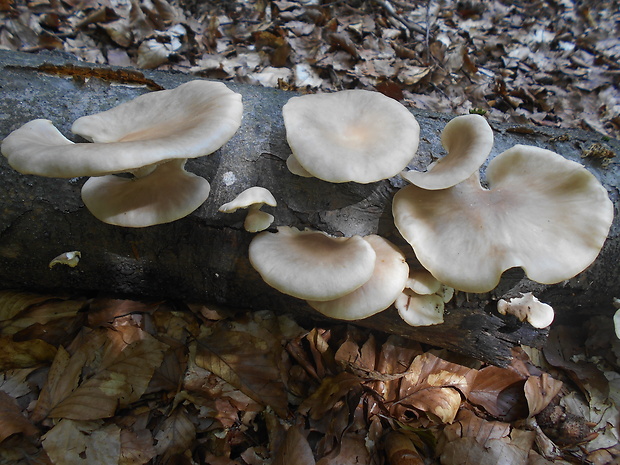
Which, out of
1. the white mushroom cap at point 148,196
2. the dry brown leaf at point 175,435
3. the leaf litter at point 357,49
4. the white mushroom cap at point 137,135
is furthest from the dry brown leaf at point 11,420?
the leaf litter at point 357,49

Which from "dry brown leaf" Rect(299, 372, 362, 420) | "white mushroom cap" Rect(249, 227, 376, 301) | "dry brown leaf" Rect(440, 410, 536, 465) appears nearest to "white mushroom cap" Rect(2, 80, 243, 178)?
"white mushroom cap" Rect(249, 227, 376, 301)

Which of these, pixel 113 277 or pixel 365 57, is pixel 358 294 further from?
pixel 365 57

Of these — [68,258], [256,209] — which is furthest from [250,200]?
[68,258]

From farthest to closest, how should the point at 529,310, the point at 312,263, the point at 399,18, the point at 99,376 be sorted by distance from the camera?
the point at 399,18
the point at 99,376
the point at 529,310
the point at 312,263

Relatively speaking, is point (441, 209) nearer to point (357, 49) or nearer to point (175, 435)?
point (175, 435)

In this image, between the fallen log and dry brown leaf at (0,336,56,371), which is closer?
the fallen log

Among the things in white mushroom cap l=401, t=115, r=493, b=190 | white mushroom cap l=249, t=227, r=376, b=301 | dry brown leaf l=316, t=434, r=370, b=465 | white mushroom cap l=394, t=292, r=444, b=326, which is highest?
white mushroom cap l=401, t=115, r=493, b=190

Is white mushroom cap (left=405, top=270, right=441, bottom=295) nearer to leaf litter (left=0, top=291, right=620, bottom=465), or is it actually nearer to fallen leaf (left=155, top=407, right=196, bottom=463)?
leaf litter (left=0, top=291, right=620, bottom=465)
